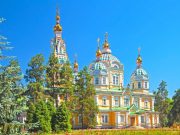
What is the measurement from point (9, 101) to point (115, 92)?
5017cm

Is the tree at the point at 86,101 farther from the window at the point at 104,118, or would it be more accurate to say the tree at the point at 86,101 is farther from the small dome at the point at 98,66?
the small dome at the point at 98,66

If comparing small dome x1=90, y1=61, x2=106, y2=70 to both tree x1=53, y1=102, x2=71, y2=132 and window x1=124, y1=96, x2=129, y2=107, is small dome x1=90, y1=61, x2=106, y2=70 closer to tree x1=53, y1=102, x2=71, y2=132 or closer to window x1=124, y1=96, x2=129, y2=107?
window x1=124, y1=96, x2=129, y2=107

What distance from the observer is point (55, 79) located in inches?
1921

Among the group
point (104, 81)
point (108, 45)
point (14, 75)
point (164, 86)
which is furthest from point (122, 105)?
point (14, 75)

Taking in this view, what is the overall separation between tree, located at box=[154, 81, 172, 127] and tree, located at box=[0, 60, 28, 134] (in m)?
59.9

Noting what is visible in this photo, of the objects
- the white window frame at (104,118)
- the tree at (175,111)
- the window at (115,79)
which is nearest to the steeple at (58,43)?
the window at (115,79)

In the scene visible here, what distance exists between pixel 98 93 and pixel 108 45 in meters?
11.8

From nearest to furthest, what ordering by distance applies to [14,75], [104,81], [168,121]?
[14,75] → [104,81] → [168,121]

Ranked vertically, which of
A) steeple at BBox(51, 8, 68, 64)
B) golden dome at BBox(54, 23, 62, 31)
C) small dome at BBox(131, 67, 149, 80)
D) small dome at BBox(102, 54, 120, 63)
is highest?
golden dome at BBox(54, 23, 62, 31)

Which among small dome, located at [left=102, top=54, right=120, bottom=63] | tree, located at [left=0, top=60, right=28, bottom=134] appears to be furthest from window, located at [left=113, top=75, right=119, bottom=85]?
tree, located at [left=0, top=60, right=28, bottom=134]

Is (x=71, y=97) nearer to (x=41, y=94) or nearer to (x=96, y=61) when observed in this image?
(x=41, y=94)

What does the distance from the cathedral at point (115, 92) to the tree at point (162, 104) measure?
6489 millimetres

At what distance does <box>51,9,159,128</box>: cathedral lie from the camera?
60.5m

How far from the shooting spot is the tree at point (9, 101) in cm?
1324
